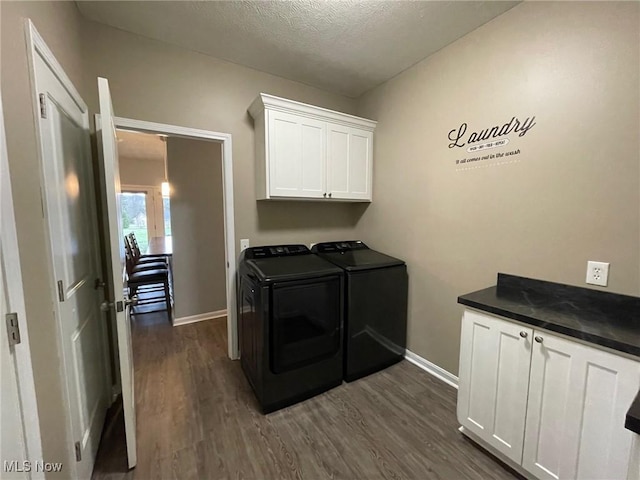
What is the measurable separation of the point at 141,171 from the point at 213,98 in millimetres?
5252

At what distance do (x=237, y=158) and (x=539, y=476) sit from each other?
9.41 feet

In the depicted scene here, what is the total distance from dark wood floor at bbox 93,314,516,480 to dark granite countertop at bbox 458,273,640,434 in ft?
2.97

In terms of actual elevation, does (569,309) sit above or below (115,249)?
below

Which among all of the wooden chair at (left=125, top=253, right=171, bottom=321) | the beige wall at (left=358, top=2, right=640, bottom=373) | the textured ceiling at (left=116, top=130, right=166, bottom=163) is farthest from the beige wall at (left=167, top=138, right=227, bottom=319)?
the beige wall at (left=358, top=2, right=640, bottom=373)

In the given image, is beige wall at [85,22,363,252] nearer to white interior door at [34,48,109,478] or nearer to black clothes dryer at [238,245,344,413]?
white interior door at [34,48,109,478]

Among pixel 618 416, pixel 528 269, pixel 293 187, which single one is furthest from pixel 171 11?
pixel 618 416

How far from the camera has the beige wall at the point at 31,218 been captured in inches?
35.7

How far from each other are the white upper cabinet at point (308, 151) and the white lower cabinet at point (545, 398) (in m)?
1.61

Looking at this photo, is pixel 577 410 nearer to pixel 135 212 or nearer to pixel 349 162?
pixel 349 162

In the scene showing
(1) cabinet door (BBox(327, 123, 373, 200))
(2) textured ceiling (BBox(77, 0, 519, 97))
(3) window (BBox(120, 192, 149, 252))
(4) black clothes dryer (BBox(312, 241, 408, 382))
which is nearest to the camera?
(2) textured ceiling (BBox(77, 0, 519, 97))

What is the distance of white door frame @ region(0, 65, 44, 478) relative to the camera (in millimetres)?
844

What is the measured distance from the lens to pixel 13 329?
87cm

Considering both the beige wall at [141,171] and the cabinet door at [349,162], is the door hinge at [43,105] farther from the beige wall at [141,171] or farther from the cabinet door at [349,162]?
the beige wall at [141,171]

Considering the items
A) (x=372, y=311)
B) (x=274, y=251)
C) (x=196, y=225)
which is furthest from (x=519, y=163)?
(x=196, y=225)
